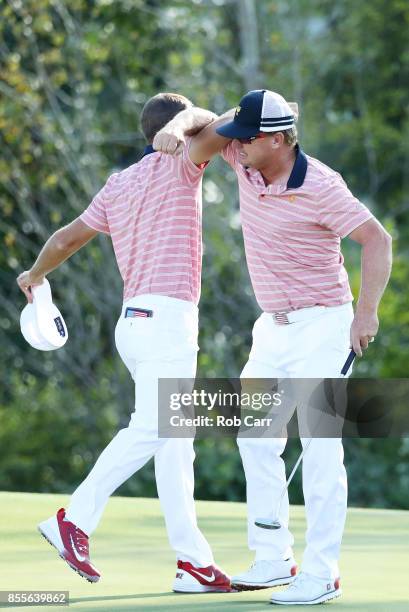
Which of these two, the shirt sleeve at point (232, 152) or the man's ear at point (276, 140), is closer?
the man's ear at point (276, 140)

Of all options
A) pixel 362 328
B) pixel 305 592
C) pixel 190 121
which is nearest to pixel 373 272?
pixel 362 328

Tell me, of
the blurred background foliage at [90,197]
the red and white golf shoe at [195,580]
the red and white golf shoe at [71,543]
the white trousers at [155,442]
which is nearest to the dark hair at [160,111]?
the white trousers at [155,442]

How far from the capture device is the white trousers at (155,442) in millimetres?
5359

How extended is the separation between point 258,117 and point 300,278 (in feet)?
2.01

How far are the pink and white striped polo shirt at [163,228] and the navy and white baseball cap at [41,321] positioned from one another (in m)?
0.51

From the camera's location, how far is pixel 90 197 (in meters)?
14.4

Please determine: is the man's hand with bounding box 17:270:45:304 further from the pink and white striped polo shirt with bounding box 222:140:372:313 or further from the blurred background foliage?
the blurred background foliage

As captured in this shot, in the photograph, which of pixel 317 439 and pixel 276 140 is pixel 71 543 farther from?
pixel 276 140

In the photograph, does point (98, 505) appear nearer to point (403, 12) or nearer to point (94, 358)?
point (94, 358)

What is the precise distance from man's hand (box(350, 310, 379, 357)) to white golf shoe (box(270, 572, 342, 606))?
0.85m

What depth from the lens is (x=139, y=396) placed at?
541 cm

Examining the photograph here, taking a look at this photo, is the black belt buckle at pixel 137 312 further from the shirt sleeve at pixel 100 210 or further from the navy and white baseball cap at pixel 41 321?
the navy and white baseball cap at pixel 41 321

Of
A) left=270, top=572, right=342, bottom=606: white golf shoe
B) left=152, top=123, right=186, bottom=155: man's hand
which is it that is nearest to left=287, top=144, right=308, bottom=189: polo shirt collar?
left=152, top=123, right=186, bottom=155: man's hand

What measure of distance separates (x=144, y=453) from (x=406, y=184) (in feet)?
47.4
